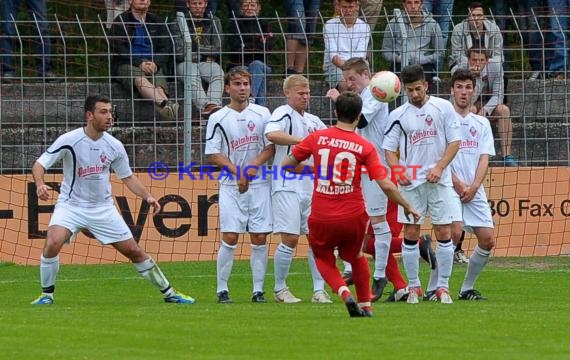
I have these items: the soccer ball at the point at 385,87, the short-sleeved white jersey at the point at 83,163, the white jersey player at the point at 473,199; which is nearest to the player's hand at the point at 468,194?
the white jersey player at the point at 473,199

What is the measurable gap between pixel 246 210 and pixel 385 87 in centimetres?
195

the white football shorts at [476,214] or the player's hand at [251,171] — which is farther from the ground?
the player's hand at [251,171]

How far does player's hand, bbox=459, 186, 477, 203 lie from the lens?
44.8ft

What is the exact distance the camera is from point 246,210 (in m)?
13.6

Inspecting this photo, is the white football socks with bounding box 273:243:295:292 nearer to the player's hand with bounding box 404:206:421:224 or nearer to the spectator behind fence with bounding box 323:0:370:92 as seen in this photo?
the player's hand with bounding box 404:206:421:224

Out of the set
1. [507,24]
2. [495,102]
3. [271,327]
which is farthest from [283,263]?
[507,24]

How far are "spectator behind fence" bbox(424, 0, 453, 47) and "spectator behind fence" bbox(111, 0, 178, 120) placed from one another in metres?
4.34

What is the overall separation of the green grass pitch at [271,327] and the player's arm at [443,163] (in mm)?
1238

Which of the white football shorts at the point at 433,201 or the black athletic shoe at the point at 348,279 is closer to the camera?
the white football shorts at the point at 433,201

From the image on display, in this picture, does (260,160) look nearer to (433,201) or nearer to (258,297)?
(258,297)

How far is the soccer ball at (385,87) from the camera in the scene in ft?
42.8

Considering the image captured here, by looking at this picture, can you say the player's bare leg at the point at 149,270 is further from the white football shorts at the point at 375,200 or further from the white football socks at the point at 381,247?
the white football shorts at the point at 375,200

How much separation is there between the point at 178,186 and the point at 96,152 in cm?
580

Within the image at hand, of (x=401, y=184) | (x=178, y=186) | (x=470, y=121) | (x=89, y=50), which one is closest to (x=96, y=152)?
(x=401, y=184)
